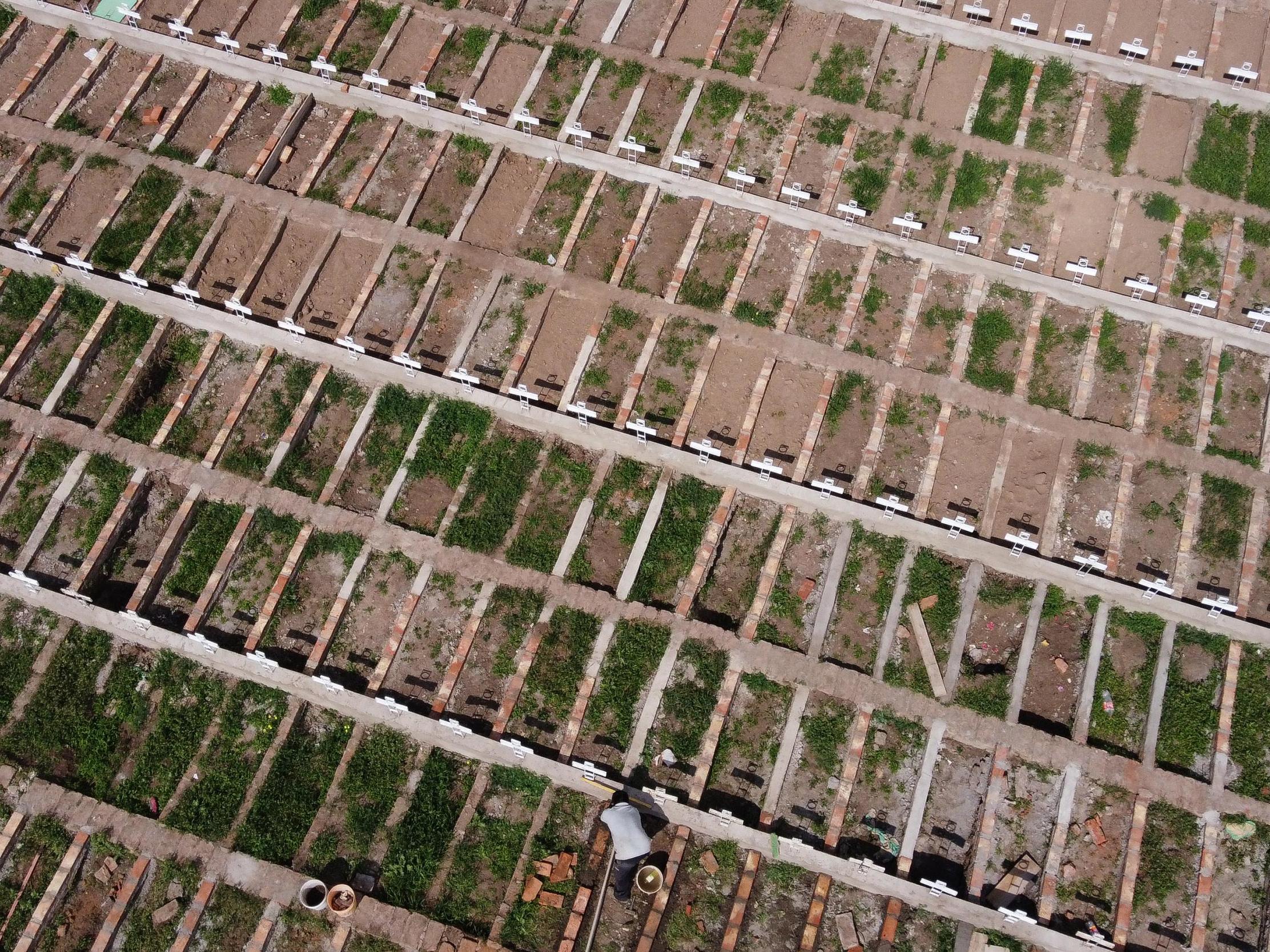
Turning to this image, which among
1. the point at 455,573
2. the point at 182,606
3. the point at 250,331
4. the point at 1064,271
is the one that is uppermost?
the point at 1064,271

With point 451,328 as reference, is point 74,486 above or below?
below

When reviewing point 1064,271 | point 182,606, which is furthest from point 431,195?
point 1064,271

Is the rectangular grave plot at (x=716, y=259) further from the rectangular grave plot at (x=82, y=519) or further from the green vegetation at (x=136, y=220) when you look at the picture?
the rectangular grave plot at (x=82, y=519)

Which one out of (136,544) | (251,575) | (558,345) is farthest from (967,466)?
(136,544)

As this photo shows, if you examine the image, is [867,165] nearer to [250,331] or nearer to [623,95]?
[623,95]

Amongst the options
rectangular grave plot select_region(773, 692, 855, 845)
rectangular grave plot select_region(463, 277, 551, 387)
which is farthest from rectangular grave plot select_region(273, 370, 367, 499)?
rectangular grave plot select_region(773, 692, 855, 845)

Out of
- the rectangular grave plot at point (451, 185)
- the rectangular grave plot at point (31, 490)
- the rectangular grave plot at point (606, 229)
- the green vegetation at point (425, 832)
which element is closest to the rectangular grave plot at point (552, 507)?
the green vegetation at point (425, 832)

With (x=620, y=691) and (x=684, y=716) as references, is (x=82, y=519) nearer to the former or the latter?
(x=620, y=691)

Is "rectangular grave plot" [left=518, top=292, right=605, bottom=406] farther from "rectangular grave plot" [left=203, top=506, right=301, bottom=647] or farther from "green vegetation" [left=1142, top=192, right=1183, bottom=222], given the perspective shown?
"green vegetation" [left=1142, top=192, right=1183, bottom=222]
